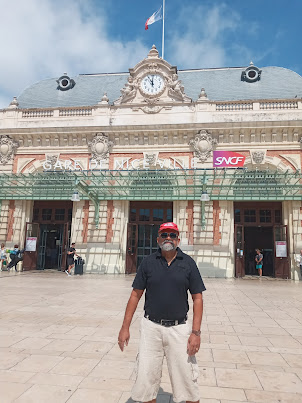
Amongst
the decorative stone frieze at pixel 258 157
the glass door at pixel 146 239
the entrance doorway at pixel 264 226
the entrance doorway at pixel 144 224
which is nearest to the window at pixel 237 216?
Answer: the entrance doorway at pixel 264 226

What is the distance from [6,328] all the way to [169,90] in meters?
15.3

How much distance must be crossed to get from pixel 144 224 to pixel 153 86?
7.74 meters

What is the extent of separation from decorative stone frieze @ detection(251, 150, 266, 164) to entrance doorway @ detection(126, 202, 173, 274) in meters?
4.89

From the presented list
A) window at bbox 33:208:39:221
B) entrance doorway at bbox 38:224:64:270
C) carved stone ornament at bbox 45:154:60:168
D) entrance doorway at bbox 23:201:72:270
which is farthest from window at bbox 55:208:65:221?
carved stone ornament at bbox 45:154:60:168

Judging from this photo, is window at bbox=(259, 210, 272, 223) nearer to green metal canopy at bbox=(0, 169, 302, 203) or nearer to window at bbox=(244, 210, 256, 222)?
window at bbox=(244, 210, 256, 222)

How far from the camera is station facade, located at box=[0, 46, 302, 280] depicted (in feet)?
51.3

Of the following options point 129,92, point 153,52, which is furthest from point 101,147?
point 153,52

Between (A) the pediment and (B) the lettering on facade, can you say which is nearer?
(B) the lettering on facade

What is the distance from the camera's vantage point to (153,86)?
1777 centimetres

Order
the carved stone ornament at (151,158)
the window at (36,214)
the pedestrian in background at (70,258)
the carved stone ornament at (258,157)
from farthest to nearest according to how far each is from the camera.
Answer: the window at (36,214)
the carved stone ornament at (151,158)
the carved stone ornament at (258,157)
the pedestrian in background at (70,258)

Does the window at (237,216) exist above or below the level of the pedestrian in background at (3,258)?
above

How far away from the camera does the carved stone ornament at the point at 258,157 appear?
16188mm

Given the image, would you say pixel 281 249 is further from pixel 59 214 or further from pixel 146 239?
pixel 59 214

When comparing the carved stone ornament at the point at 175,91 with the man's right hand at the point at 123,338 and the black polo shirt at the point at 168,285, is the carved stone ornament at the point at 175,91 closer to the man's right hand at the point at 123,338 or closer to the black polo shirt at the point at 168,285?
the black polo shirt at the point at 168,285
